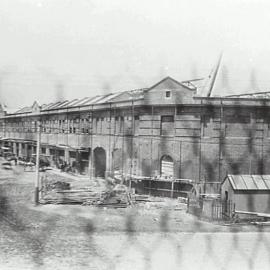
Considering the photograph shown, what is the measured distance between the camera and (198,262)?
30.7 feet

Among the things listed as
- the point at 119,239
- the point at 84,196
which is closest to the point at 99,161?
the point at 84,196

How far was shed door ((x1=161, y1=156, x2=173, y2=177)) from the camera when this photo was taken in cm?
2138

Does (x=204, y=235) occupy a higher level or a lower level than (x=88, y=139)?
lower

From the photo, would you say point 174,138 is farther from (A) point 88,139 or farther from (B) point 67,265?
(B) point 67,265

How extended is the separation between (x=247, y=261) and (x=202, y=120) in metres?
12.1

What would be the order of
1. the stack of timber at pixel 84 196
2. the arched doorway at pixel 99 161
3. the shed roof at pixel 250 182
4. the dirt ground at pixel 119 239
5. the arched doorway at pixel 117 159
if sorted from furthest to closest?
1. the arched doorway at pixel 99 161
2. the arched doorway at pixel 117 159
3. the stack of timber at pixel 84 196
4. the shed roof at pixel 250 182
5. the dirt ground at pixel 119 239

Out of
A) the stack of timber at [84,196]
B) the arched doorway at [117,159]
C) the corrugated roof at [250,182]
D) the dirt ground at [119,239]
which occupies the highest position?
the arched doorway at [117,159]

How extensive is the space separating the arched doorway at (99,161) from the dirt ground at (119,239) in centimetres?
983

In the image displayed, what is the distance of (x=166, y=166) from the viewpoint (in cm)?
2156

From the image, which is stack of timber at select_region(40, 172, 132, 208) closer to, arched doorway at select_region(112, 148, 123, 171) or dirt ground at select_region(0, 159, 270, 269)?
dirt ground at select_region(0, 159, 270, 269)

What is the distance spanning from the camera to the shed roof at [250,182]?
50.6ft

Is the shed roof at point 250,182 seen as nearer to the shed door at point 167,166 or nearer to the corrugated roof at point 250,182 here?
the corrugated roof at point 250,182

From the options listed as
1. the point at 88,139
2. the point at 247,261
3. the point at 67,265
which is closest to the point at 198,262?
the point at 247,261

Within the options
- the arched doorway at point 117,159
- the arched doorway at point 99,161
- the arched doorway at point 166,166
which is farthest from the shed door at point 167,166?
the arched doorway at point 99,161
